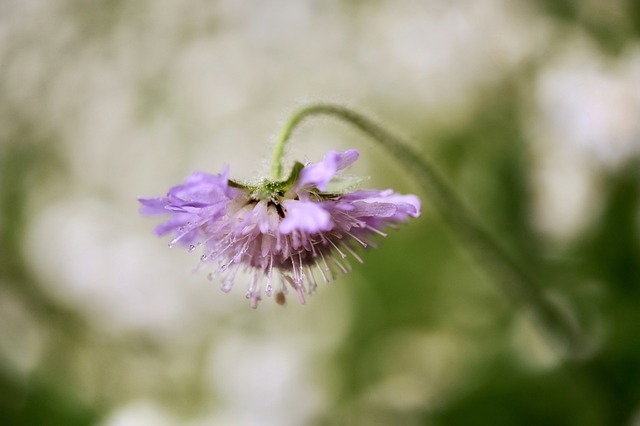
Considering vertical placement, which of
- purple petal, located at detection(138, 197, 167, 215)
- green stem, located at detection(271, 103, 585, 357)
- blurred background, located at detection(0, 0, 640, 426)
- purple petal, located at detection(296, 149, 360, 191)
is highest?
blurred background, located at detection(0, 0, 640, 426)

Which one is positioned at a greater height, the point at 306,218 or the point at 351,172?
the point at 351,172

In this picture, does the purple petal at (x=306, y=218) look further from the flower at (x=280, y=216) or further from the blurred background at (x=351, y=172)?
the blurred background at (x=351, y=172)

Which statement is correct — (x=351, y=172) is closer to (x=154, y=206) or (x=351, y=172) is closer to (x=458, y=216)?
(x=458, y=216)

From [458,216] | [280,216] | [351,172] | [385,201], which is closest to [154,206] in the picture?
[280,216]

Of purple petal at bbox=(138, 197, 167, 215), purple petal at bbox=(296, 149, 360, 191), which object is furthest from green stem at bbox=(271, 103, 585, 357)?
purple petal at bbox=(138, 197, 167, 215)

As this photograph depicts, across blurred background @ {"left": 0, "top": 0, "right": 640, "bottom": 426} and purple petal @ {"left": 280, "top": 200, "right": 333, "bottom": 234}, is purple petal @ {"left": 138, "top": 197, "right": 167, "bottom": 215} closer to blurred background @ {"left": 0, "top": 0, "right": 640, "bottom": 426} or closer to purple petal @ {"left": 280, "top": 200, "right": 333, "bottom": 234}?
purple petal @ {"left": 280, "top": 200, "right": 333, "bottom": 234}

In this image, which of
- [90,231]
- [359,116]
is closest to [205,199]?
[359,116]
